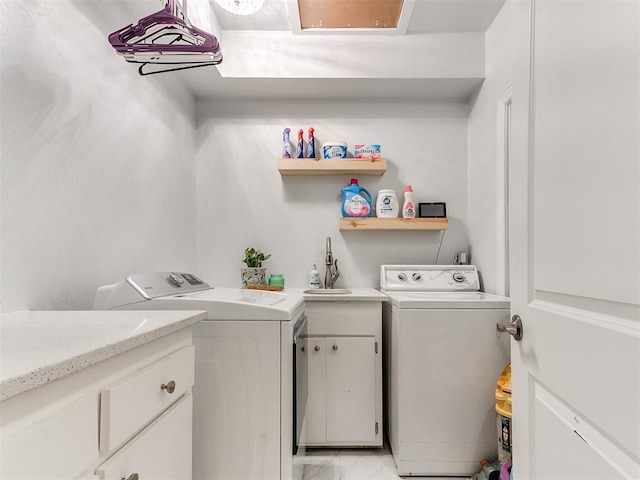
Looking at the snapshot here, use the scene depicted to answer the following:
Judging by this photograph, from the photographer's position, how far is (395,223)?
8.19ft

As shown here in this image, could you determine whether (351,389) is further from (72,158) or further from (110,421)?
(72,158)

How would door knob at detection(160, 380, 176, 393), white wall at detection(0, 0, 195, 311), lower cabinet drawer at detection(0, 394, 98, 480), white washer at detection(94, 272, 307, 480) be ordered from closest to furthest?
lower cabinet drawer at detection(0, 394, 98, 480) < door knob at detection(160, 380, 176, 393) < white wall at detection(0, 0, 195, 311) < white washer at detection(94, 272, 307, 480)

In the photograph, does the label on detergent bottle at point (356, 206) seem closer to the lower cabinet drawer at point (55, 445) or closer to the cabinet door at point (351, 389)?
the cabinet door at point (351, 389)

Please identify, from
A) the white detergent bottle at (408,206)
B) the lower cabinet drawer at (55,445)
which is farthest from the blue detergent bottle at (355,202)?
the lower cabinet drawer at (55,445)

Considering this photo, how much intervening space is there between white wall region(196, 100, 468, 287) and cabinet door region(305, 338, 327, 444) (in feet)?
2.27

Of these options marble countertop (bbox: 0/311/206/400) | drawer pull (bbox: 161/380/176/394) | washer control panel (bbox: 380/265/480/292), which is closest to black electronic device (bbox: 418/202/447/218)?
washer control panel (bbox: 380/265/480/292)

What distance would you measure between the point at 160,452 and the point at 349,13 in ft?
7.60

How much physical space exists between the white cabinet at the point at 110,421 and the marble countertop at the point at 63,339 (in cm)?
3

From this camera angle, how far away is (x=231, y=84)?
2.44 meters

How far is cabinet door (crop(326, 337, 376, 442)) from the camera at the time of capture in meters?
2.07

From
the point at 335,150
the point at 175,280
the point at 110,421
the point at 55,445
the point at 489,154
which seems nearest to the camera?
the point at 55,445

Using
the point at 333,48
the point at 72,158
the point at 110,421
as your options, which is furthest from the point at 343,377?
the point at 333,48

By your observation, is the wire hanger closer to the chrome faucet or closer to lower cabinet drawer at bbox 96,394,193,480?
lower cabinet drawer at bbox 96,394,193,480

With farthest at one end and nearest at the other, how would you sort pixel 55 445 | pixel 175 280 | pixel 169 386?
Answer: pixel 175 280 → pixel 169 386 → pixel 55 445
